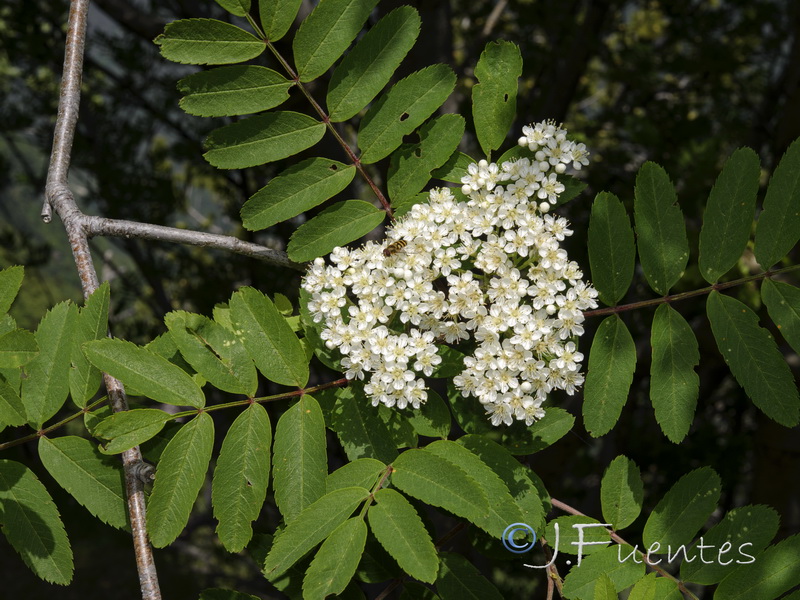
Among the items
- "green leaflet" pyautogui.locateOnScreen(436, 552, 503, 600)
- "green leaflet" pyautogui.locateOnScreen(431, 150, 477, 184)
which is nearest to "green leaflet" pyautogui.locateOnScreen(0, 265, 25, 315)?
"green leaflet" pyautogui.locateOnScreen(431, 150, 477, 184)

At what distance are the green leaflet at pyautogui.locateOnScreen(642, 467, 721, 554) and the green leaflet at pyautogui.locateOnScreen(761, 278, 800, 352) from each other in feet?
1.11

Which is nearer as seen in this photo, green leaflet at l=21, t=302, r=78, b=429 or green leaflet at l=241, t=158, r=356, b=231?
green leaflet at l=21, t=302, r=78, b=429

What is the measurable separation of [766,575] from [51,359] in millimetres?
1501

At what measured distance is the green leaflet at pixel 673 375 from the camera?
4.67 feet

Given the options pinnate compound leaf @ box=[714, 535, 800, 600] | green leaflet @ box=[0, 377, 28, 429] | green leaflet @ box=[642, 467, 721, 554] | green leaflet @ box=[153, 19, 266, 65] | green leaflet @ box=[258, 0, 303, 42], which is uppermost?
green leaflet @ box=[258, 0, 303, 42]

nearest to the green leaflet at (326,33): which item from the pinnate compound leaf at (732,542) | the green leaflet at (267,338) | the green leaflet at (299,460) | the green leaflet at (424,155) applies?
the green leaflet at (424,155)

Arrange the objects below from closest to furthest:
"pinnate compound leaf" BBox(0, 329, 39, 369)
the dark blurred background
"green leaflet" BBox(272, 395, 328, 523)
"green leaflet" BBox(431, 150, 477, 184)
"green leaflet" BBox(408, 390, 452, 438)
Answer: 1. "pinnate compound leaf" BBox(0, 329, 39, 369)
2. "green leaflet" BBox(272, 395, 328, 523)
3. "green leaflet" BBox(408, 390, 452, 438)
4. "green leaflet" BBox(431, 150, 477, 184)
5. the dark blurred background

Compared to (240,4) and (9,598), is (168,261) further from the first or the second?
(240,4)

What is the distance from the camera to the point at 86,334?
1.41 meters

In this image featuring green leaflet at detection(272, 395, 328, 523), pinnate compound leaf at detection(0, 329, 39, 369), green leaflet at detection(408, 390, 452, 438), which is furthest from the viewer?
green leaflet at detection(408, 390, 452, 438)

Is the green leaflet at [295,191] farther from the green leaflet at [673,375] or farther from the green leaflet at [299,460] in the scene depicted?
the green leaflet at [673,375]

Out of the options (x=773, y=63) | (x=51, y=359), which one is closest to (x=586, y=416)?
(x=51, y=359)

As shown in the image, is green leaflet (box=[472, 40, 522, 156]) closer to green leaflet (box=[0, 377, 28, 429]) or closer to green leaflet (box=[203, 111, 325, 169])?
green leaflet (box=[203, 111, 325, 169])

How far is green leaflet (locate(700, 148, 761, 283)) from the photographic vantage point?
1.50m
